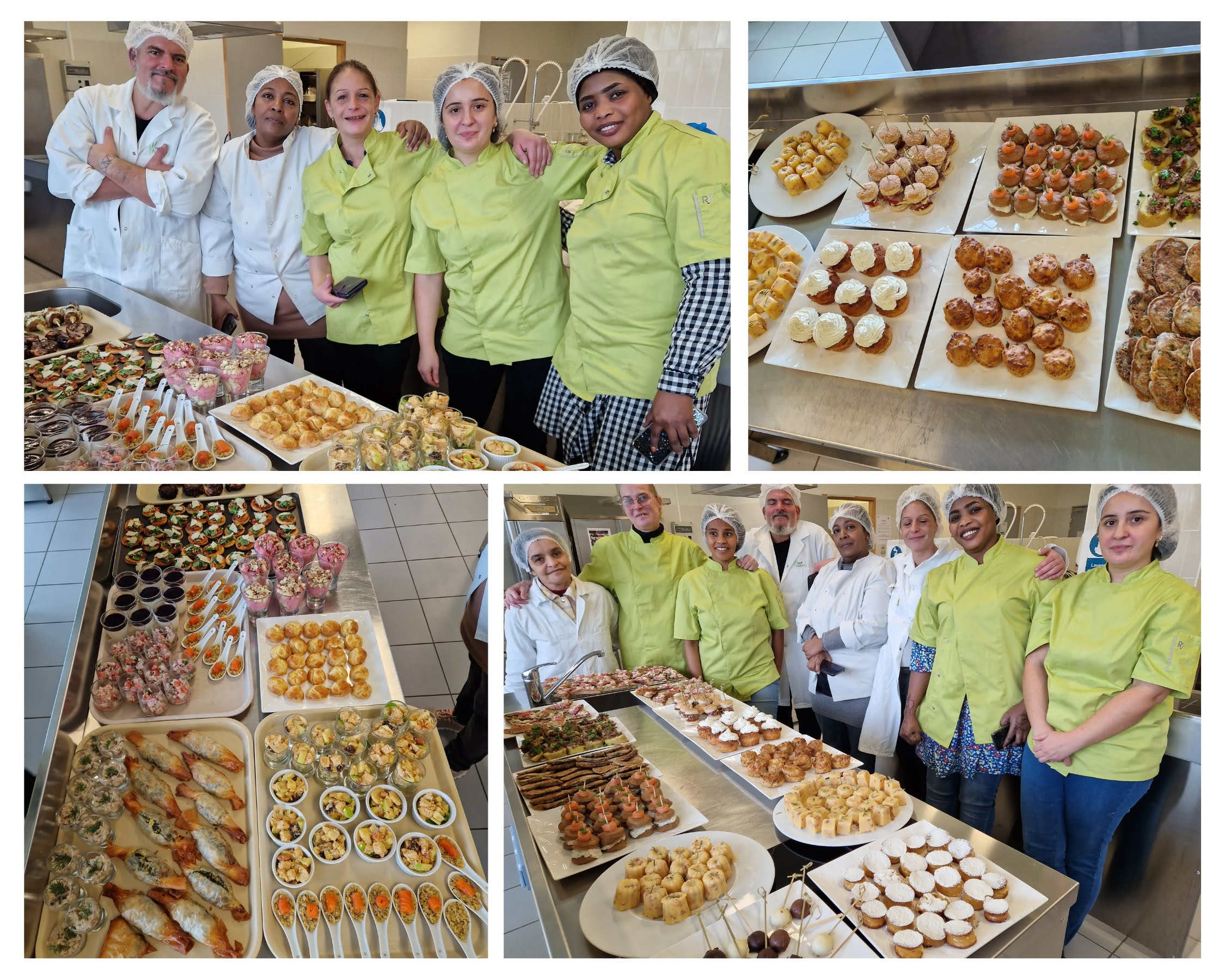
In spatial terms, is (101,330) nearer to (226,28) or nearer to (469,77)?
(226,28)

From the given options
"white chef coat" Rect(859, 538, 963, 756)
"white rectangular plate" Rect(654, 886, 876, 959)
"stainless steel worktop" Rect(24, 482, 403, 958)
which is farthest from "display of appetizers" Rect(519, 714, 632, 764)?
"white chef coat" Rect(859, 538, 963, 756)

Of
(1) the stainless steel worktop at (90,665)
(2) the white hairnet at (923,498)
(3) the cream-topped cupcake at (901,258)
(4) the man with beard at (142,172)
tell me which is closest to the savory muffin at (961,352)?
(3) the cream-topped cupcake at (901,258)

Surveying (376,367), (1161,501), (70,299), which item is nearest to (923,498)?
(1161,501)

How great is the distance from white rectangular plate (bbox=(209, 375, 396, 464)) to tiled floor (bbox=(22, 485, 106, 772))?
1.36ft

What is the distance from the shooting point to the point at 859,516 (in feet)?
8.52

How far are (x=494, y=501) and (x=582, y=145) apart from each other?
3.19ft

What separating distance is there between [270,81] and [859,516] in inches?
81.2

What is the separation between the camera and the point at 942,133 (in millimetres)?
2529

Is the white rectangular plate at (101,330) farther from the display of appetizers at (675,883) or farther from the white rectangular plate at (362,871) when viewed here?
the display of appetizers at (675,883)
